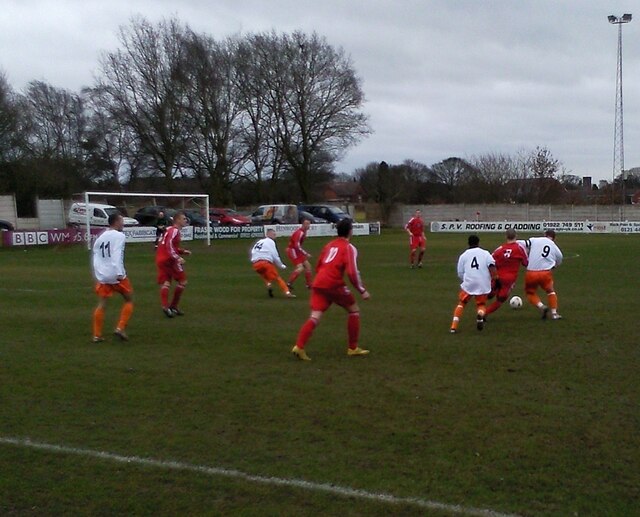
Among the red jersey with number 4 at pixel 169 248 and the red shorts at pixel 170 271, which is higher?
the red jersey with number 4 at pixel 169 248

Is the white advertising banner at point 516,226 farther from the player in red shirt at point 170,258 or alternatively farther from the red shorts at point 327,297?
the red shorts at point 327,297

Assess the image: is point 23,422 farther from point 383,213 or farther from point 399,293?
point 383,213

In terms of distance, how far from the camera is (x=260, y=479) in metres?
5.25

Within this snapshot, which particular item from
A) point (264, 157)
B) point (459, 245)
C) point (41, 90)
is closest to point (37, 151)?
point (41, 90)

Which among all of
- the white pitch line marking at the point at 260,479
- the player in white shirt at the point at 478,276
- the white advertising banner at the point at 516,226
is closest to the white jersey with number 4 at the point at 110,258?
the white pitch line marking at the point at 260,479

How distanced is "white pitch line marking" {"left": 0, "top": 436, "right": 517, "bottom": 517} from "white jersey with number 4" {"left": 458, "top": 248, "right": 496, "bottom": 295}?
6633 millimetres

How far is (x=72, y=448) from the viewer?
5.95 m

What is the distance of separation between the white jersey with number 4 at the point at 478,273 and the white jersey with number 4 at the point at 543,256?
1348 millimetres

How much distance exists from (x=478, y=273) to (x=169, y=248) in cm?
Answer: 535

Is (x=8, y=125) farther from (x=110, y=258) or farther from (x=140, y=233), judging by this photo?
(x=110, y=258)

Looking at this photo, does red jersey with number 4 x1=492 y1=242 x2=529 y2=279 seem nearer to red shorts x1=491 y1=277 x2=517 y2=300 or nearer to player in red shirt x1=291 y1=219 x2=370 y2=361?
red shorts x1=491 y1=277 x2=517 y2=300

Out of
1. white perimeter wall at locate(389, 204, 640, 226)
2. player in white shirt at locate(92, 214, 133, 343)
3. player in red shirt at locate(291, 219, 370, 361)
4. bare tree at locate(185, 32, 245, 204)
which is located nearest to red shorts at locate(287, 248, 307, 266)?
player in white shirt at locate(92, 214, 133, 343)

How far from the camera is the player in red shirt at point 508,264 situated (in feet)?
40.4

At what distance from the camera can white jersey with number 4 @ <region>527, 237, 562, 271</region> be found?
1224 cm
